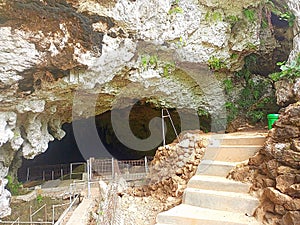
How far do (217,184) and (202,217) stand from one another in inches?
23.1

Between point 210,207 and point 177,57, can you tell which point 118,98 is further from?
point 210,207

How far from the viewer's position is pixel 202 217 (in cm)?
275

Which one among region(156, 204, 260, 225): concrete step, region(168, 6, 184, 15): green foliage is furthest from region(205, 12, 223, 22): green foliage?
region(156, 204, 260, 225): concrete step

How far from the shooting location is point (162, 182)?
4.49 meters

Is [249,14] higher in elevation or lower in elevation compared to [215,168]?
higher

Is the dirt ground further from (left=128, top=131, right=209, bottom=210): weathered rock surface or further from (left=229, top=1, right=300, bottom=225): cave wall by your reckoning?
(left=229, top=1, right=300, bottom=225): cave wall

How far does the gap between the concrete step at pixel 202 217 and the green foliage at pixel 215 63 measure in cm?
328

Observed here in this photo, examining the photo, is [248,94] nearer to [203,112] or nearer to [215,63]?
[203,112]

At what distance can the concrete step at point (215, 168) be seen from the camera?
3.45 meters

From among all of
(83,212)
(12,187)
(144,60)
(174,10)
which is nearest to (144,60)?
(144,60)

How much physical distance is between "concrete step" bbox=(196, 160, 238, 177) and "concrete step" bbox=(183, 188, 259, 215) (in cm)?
43

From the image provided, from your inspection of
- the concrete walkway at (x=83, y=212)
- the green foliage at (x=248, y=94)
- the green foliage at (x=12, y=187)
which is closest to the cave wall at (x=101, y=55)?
the green foliage at (x=248, y=94)

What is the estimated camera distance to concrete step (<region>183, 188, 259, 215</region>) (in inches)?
108

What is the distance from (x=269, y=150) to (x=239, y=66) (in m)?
3.52
